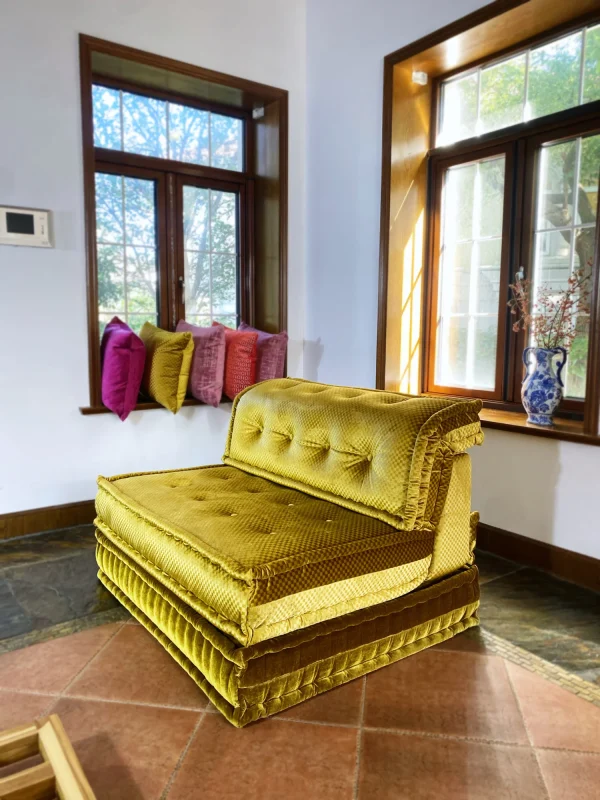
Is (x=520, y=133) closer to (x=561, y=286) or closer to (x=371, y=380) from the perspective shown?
(x=561, y=286)

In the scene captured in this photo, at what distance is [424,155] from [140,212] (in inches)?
70.9

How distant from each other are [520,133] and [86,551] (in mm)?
3117

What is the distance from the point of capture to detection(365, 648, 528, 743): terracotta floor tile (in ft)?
5.71

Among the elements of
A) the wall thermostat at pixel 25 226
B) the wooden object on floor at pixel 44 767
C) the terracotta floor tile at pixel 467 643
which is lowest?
the terracotta floor tile at pixel 467 643

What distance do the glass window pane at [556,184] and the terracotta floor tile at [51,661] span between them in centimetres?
280

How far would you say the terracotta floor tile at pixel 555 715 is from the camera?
5.52 feet

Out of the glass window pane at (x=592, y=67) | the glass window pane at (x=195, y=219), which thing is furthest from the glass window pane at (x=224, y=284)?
the glass window pane at (x=592, y=67)

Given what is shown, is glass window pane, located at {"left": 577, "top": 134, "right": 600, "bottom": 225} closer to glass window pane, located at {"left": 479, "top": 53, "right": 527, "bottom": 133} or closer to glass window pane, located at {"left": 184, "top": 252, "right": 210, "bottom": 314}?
glass window pane, located at {"left": 479, "top": 53, "right": 527, "bottom": 133}

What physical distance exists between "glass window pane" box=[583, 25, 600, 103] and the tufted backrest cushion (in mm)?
1814

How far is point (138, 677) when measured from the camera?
6.43 ft

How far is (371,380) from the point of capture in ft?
12.3

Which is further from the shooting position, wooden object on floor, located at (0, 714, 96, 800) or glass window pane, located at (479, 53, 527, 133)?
glass window pane, located at (479, 53, 527, 133)

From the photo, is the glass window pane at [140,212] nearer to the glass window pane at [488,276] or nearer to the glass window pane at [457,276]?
the glass window pane at [457,276]

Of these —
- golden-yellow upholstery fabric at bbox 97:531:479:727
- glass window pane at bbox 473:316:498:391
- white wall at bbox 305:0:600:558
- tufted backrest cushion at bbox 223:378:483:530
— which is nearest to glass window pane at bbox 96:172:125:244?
white wall at bbox 305:0:600:558
